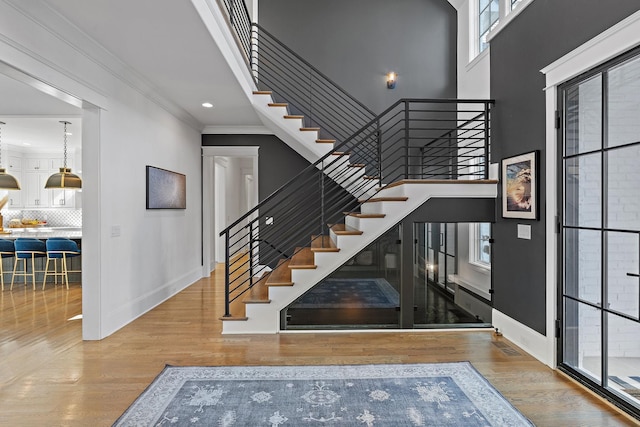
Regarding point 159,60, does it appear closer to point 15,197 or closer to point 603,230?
point 603,230

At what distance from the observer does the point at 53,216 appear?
8758 millimetres

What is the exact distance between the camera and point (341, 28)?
635 centimetres

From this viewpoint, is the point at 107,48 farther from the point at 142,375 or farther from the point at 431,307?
the point at 431,307

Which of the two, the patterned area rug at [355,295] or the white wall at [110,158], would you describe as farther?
the patterned area rug at [355,295]

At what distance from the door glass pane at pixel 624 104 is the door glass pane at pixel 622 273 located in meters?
0.64

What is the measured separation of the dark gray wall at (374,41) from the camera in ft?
20.7

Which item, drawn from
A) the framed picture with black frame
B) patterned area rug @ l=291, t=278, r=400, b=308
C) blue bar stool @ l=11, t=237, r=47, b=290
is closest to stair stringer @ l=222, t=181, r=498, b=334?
patterned area rug @ l=291, t=278, r=400, b=308

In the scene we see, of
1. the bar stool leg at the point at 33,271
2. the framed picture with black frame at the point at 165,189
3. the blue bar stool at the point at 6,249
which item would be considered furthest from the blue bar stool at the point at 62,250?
the framed picture with black frame at the point at 165,189

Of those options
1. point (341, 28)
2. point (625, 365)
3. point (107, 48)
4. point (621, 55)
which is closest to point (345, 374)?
point (625, 365)

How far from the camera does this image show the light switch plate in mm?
3279

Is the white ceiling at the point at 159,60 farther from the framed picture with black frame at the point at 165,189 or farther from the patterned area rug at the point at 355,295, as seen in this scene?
the patterned area rug at the point at 355,295

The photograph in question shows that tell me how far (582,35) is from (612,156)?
3.14 ft

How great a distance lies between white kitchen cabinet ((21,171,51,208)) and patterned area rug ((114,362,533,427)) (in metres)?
8.17

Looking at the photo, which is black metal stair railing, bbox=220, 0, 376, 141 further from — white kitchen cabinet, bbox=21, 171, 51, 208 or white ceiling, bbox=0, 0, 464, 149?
white kitchen cabinet, bbox=21, 171, 51, 208
